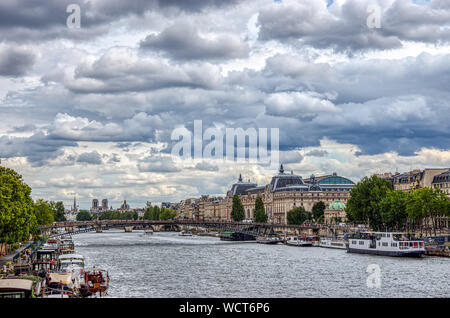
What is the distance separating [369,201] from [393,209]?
12.0 metres

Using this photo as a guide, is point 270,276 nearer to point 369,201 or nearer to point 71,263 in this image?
point 71,263

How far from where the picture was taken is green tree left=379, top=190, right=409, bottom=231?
11306cm

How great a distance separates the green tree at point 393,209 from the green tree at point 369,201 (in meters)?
3.16

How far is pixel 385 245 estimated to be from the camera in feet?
304

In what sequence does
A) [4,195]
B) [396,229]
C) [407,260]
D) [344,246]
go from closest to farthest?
1. [4,195]
2. [407,260]
3. [344,246]
4. [396,229]

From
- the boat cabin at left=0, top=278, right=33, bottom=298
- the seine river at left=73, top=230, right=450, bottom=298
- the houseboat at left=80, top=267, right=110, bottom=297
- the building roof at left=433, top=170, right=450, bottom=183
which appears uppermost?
the building roof at left=433, top=170, right=450, bottom=183

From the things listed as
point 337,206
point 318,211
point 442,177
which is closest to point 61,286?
point 442,177

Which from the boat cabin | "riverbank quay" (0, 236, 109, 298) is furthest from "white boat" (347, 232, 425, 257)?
the boat cabin

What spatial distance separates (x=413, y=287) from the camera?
54531mm

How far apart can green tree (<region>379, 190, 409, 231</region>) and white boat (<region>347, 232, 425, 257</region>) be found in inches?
351

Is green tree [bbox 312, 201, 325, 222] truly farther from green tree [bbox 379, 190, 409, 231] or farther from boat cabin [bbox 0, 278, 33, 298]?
boat cabin [bbox 0, 278, 33, 298]
